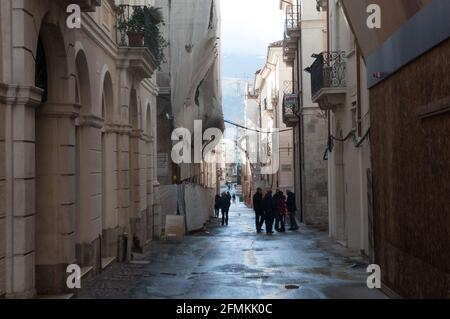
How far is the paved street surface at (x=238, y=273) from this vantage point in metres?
11.2

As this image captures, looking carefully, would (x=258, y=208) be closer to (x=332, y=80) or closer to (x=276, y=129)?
(x=332, y=80)

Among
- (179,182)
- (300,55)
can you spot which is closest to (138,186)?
(179,182)

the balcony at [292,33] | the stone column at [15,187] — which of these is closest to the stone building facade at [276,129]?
the balcony at [292,33]

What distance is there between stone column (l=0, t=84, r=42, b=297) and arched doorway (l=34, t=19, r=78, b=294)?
1.59m

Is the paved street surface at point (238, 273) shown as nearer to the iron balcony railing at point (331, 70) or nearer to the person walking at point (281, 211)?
the person walking at point (281, 211)

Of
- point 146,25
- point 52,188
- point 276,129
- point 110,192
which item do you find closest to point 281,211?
point 146,25

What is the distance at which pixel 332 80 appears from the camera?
20.2 metres

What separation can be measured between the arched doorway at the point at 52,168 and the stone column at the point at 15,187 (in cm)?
159

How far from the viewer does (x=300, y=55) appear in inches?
1214

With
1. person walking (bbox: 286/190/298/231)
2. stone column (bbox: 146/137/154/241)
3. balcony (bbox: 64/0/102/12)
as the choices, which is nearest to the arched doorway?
balcony (bbox: 64/0/102/12)

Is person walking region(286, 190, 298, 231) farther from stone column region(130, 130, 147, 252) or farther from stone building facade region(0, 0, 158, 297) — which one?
stone building facade region(0, 0, 158, 297)

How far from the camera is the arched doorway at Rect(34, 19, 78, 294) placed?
404 inches
